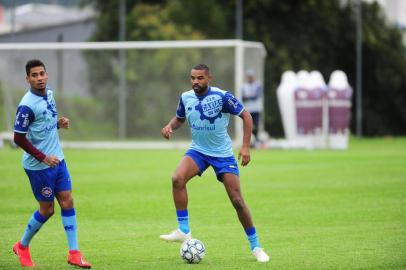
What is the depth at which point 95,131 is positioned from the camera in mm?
31641

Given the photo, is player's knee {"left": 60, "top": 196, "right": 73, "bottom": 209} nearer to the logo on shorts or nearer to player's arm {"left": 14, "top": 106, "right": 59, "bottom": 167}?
the logo on shorts

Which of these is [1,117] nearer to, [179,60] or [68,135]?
[68,135]

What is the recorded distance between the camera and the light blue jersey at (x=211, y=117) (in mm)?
10875

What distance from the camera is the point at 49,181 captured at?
10.1 metres

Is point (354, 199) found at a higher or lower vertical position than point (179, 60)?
Answer: lower

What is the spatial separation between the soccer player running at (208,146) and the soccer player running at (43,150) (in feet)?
3.84

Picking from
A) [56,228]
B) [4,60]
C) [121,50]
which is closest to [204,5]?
[121,50]

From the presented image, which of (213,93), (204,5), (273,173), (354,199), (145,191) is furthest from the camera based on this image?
(204,5)

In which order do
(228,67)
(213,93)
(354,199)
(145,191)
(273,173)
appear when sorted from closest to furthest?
(213,93) < (354,199) < (145,191) < (273,173) < (228,67)

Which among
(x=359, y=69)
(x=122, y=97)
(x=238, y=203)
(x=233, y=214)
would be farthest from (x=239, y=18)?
(x=238, y=203)

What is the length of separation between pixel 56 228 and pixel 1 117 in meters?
19.0

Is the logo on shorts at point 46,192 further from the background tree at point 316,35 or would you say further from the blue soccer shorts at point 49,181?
the background tree at point 316,35

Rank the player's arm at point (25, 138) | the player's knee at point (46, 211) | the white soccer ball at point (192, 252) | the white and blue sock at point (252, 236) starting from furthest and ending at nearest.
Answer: the white and blue sock at point (252, 236)
the white soccer ball at point (192, 252)
the player's knee at point (46, 211)
the player's arm at point (25, 138)

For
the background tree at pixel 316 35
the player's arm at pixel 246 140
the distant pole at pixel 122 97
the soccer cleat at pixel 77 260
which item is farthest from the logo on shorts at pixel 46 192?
the background tree at pixel 316 35
